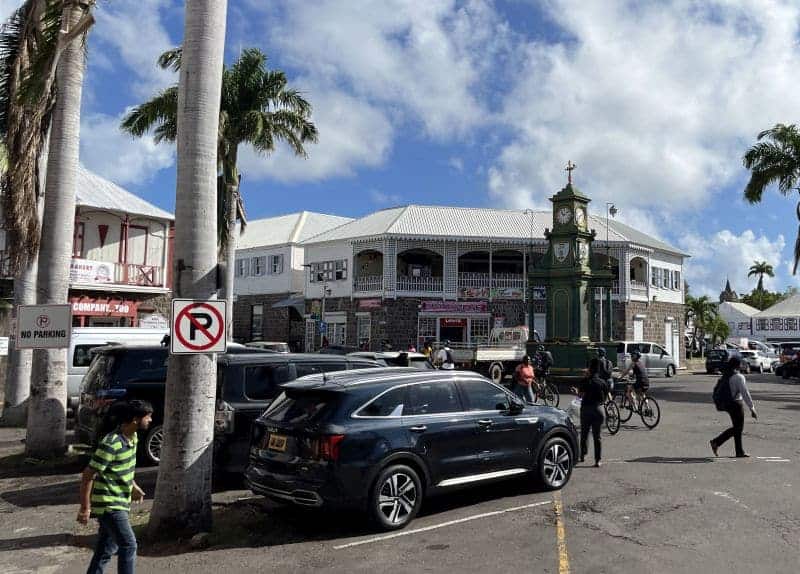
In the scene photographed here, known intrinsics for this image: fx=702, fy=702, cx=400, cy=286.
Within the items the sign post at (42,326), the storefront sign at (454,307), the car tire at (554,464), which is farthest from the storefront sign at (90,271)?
the car tire at (554,464)

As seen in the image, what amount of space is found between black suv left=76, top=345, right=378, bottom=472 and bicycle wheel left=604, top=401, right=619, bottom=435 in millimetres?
5534

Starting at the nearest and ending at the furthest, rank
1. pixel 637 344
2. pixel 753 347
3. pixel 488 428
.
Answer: pixel 488 428 < pixel 637 344 < pixel 753 347

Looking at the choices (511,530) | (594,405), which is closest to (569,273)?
(594,405)

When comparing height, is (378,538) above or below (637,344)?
below

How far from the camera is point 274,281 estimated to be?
153 ft

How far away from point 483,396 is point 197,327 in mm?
3451

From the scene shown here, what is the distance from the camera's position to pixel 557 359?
83.3 feet

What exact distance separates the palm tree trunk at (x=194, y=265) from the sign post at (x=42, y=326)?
15.3ft

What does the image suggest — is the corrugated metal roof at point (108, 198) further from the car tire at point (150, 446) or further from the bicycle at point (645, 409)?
the bicycle at point (645, 409)

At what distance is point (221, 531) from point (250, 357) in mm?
2809

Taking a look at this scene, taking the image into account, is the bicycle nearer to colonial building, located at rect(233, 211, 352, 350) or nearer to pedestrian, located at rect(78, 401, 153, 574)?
pedestrian, located at rect(78, 401, 153, 574)

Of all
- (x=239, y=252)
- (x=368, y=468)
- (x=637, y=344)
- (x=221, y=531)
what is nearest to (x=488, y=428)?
(x=368, y=468)

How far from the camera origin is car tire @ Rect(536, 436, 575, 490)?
857 cm

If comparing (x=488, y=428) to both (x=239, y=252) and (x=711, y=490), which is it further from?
(x=239, y=252)
